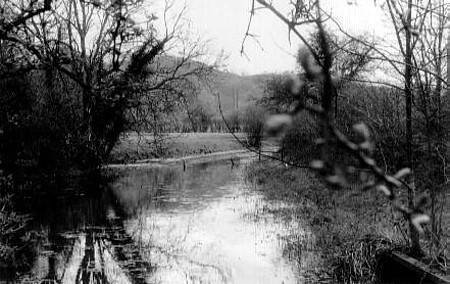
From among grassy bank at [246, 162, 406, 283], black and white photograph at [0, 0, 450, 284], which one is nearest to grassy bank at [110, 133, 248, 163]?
black and white photograph at [0, 0, 450, 284]

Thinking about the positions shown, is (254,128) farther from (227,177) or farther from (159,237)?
(159,237)

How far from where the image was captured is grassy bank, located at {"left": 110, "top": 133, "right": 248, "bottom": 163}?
104 feet

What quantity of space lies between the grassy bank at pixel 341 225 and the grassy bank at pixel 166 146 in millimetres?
7349

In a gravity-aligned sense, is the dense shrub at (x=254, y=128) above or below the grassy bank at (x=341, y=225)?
above

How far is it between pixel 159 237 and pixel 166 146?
1006 inches

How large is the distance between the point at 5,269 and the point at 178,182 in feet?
47.2

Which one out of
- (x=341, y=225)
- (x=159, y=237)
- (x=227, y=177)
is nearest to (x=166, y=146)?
(x=227, y=177)

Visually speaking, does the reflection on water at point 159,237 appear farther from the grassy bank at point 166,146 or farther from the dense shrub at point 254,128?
the grassy bank at point 166,146

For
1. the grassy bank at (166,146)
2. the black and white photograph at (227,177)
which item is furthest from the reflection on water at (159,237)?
the grassy bank at (166,146)

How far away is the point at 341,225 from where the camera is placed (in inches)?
512

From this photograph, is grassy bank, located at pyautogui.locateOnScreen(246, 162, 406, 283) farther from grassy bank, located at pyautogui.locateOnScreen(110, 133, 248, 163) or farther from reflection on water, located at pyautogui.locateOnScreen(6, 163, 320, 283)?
grassy bank, located at pyautogui.locateOnScreen(110, 133, 248, 163)

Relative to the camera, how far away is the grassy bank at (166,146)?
1253 inches

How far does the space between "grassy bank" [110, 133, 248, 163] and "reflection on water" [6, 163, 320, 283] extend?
435 cm

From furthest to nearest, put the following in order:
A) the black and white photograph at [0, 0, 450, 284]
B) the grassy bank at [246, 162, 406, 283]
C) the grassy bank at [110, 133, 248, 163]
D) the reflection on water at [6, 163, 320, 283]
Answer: the grassy bank at [110, 133, 248, 163] → the reflection on water at [6, 163, 320, 283] → the grassy bank at [246, 162, 406, 283] → the black and white photograph at [0, 0, 450, 284]
